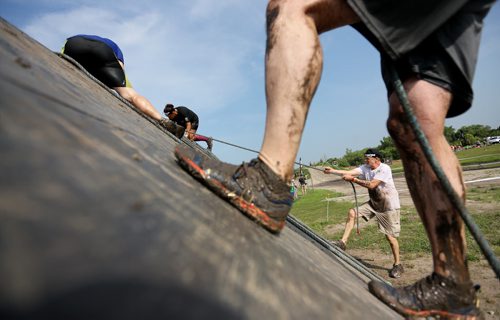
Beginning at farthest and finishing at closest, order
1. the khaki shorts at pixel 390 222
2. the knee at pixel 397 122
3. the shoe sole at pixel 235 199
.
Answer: the khaki shorts at pixel 390 222
the knee at pixel 397 122
the shoe sole at pixel 235 199

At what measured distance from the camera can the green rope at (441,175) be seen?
1.36m

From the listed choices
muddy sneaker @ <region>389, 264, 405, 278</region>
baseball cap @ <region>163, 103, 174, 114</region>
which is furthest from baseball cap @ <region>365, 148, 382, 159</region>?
baseball cap @ <region>163, 103, 174, 114</region>

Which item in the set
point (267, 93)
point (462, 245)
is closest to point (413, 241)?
point (462, 245)

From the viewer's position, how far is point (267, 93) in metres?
1.38

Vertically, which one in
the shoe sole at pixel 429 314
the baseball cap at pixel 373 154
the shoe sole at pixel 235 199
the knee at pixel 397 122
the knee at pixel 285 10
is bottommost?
the shoe sole at pixel 429 314

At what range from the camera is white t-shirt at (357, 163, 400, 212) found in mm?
6348

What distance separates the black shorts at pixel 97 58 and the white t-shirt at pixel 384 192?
17.8ft

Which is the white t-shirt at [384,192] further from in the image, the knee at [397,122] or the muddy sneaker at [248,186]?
the muddy sneaker at [248,186]

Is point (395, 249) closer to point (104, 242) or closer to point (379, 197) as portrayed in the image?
point (379, 197)

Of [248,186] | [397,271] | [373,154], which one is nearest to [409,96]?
[248,186]

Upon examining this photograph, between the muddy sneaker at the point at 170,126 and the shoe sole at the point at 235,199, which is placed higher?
the muddy sneaker at the point at 170,126

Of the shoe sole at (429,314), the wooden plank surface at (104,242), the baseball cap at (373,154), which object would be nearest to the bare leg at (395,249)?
the baseball cap at (373,154)

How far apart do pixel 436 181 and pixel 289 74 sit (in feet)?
2.91

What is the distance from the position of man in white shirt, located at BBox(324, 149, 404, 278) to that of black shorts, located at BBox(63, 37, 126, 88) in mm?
4523
